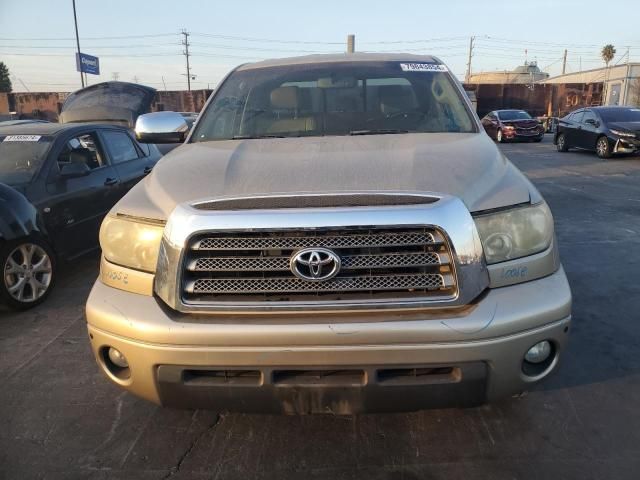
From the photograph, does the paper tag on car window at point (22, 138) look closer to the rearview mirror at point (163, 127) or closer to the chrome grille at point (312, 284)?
the rearview mirror at point (163, 127)

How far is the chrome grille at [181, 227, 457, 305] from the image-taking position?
2080mm

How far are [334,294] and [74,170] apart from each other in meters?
4.34

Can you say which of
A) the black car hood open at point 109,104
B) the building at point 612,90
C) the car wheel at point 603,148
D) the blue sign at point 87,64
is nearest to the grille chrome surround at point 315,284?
the black car hood open at point 109,104

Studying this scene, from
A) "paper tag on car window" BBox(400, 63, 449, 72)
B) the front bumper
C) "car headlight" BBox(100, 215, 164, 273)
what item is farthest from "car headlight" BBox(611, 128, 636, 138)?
"car headlight" BBox(100, 215, 164, 273)

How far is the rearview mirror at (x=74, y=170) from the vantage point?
537 cm

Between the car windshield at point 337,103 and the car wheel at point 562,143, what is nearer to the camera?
the car windshield at point 337,103

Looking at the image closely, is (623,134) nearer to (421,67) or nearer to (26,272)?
(421,67)

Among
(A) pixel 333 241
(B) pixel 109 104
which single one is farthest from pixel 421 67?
(B) pixel 109 104

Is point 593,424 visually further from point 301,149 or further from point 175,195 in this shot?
point 175,195

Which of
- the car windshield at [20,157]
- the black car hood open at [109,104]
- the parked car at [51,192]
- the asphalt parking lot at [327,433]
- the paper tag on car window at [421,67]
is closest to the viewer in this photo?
the asphalt parking lot at [327,433]

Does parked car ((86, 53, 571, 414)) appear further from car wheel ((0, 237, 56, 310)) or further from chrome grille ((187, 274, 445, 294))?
car wheel ((0, 237, 56, 310))

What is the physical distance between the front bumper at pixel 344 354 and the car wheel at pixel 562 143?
1698 cm

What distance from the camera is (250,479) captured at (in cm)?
234

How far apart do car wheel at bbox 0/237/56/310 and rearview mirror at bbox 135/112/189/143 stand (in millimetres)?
1555
